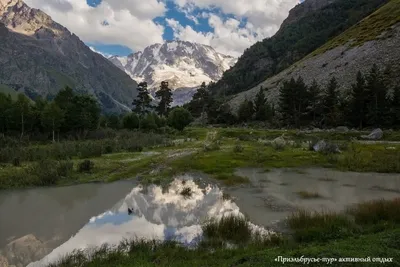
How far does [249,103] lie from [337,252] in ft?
332

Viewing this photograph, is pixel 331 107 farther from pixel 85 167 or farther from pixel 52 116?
pixel 85 167

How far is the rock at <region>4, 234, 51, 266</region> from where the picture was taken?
52.9 feet

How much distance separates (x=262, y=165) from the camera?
42.0 metres

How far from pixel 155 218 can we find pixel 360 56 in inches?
4153

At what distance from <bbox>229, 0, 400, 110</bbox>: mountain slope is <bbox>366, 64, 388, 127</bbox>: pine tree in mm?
15392

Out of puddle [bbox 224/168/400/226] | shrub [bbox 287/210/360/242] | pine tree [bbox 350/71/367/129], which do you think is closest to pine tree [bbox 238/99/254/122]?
pine tree [bbox 350/71/367/129]

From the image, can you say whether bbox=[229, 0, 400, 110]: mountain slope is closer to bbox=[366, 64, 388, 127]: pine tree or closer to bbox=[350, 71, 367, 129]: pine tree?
bbox=[366, 64, 388, 127]: pine tree

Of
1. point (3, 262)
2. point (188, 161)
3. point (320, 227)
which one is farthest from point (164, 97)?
point (320, 227)

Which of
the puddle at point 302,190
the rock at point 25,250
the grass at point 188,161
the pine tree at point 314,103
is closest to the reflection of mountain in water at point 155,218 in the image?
the rock at point 25,250

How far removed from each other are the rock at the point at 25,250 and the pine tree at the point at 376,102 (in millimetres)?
69559

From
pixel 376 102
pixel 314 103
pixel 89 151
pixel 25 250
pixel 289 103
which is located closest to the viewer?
pixel 25 250

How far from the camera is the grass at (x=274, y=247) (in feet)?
41.2

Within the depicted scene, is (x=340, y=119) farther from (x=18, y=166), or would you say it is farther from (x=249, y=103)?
(x=18, y=166)

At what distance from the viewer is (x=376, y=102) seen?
71562 mm
